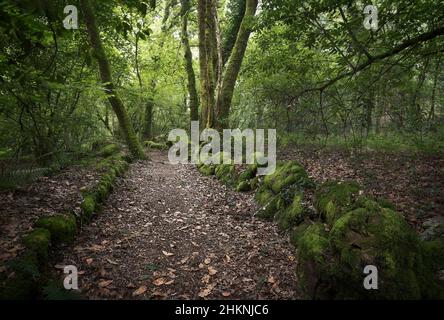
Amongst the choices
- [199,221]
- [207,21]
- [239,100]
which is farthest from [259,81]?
[199,221]

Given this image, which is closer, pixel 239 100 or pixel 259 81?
pixel 259 81

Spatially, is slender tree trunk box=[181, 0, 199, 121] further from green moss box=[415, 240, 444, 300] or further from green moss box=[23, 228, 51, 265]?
green moss box=[415, 240, 444, 300]

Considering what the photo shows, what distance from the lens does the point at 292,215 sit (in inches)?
200

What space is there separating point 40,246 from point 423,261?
461cm

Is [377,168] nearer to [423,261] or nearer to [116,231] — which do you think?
[423,261]

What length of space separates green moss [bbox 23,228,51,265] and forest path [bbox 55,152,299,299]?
244 mm

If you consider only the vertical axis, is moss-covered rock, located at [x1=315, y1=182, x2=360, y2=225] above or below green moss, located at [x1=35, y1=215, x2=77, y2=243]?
above

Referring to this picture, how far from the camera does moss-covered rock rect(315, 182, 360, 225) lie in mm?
4180

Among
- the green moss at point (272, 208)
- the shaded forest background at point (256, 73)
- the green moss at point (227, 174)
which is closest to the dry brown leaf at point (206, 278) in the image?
the green moss at point (272, 208)

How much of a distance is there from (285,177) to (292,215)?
1.25m

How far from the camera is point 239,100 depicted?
17219 millimetres

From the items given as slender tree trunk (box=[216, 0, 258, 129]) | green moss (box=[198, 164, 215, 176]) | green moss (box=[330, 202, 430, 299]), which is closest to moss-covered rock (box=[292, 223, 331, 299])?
green moss (box=[330, 202, 430, 299])

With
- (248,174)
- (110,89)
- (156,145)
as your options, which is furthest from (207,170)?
(156,145)

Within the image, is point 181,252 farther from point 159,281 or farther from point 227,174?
point 227,174
